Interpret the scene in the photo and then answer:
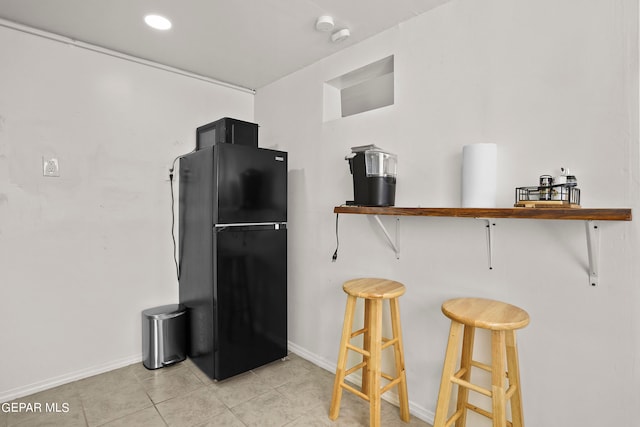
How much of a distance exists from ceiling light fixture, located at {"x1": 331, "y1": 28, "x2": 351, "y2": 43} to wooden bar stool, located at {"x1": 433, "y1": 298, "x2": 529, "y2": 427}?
1748mm

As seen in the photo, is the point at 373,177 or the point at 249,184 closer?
the point at 373,177

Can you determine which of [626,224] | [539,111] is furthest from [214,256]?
[626,224]

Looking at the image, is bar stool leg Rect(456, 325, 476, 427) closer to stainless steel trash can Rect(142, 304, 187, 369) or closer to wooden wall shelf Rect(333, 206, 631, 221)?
wooden wall shelf Rect(333, 206, 631, 221)

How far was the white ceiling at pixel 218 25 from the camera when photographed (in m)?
1.90

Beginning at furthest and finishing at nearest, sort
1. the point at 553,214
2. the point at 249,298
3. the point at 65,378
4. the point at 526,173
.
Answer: the point at 249,298
the point at 65,378
the point at 526,173
the point at 553,214

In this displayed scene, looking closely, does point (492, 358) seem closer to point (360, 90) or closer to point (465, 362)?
point (465, 362)

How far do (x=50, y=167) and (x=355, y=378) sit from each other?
255cm

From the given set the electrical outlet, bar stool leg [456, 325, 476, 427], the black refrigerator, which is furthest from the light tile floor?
the electrical outlet

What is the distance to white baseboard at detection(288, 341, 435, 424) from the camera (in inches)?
76.4

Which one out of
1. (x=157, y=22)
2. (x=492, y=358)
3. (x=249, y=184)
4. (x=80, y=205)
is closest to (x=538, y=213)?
(x=492, y=358)

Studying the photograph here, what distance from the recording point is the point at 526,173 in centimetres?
158

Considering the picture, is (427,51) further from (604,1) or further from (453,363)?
(453,363)

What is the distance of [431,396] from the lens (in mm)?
1926

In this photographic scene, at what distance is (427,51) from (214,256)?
1.85 m
